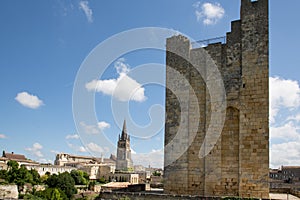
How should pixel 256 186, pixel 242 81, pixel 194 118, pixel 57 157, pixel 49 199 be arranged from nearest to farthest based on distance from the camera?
pixel 256 186
pixel 242 81
pixel 194 118
pixel 49 199
pixel 57 157

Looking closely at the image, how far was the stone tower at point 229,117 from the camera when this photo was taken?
1181 centimetres

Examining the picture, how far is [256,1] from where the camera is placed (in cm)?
1257

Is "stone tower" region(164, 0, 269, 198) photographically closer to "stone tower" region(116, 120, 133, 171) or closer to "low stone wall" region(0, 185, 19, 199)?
"low stone wall" region(0, 185, 19, 199)

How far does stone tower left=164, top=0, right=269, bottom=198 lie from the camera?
11812 mm

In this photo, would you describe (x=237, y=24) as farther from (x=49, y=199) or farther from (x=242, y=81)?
(x=49, y=199)

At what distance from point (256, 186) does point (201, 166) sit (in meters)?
2.33

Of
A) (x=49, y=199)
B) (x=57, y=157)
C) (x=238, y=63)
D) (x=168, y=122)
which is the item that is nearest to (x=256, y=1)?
(x=238, y=63)

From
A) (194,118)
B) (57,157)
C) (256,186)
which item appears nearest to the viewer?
(256,186)

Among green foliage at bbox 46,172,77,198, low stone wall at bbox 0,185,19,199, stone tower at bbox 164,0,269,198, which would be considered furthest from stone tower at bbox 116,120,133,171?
stone tower at bbox 164,0,269,198

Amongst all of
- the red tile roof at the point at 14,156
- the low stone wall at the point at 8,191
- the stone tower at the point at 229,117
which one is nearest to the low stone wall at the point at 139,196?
the stone tower at the point at 229,117

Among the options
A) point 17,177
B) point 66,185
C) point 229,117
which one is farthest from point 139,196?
point 17,177

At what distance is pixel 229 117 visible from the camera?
12.6 metres

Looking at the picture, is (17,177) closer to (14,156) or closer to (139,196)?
(14,156)

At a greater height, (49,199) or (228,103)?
(228,103)
